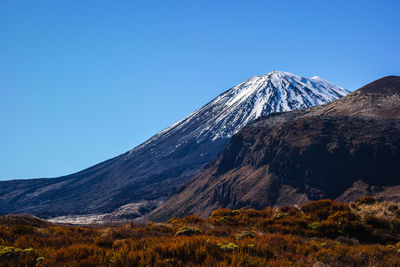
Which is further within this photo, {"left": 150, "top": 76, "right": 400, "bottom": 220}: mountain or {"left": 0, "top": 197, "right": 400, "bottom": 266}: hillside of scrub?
{"left": 150, "top": 76, "right": 400, "bottom": 220}: mountain

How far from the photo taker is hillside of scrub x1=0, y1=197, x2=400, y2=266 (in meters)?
8.10

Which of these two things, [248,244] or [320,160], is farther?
[320,160]

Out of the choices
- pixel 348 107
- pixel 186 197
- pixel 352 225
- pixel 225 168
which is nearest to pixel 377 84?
pixel 348 107

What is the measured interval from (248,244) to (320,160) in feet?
416

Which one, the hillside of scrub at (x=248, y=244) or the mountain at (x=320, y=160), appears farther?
the mountain at (x=320, y=160)

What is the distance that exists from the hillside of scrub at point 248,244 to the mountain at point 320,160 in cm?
8932

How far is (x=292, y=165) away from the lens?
136625 millimetres

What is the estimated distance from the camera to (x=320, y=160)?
128000 mm

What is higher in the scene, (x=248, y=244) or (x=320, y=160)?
(x=320, y=160)

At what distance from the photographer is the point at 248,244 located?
10117 mm

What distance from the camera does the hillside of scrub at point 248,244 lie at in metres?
8.10

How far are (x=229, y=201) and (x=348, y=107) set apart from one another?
240ft

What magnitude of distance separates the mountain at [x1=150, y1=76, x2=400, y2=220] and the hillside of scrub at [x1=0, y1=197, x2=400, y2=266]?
89.3 metres

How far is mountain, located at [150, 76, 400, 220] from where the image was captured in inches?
4500
